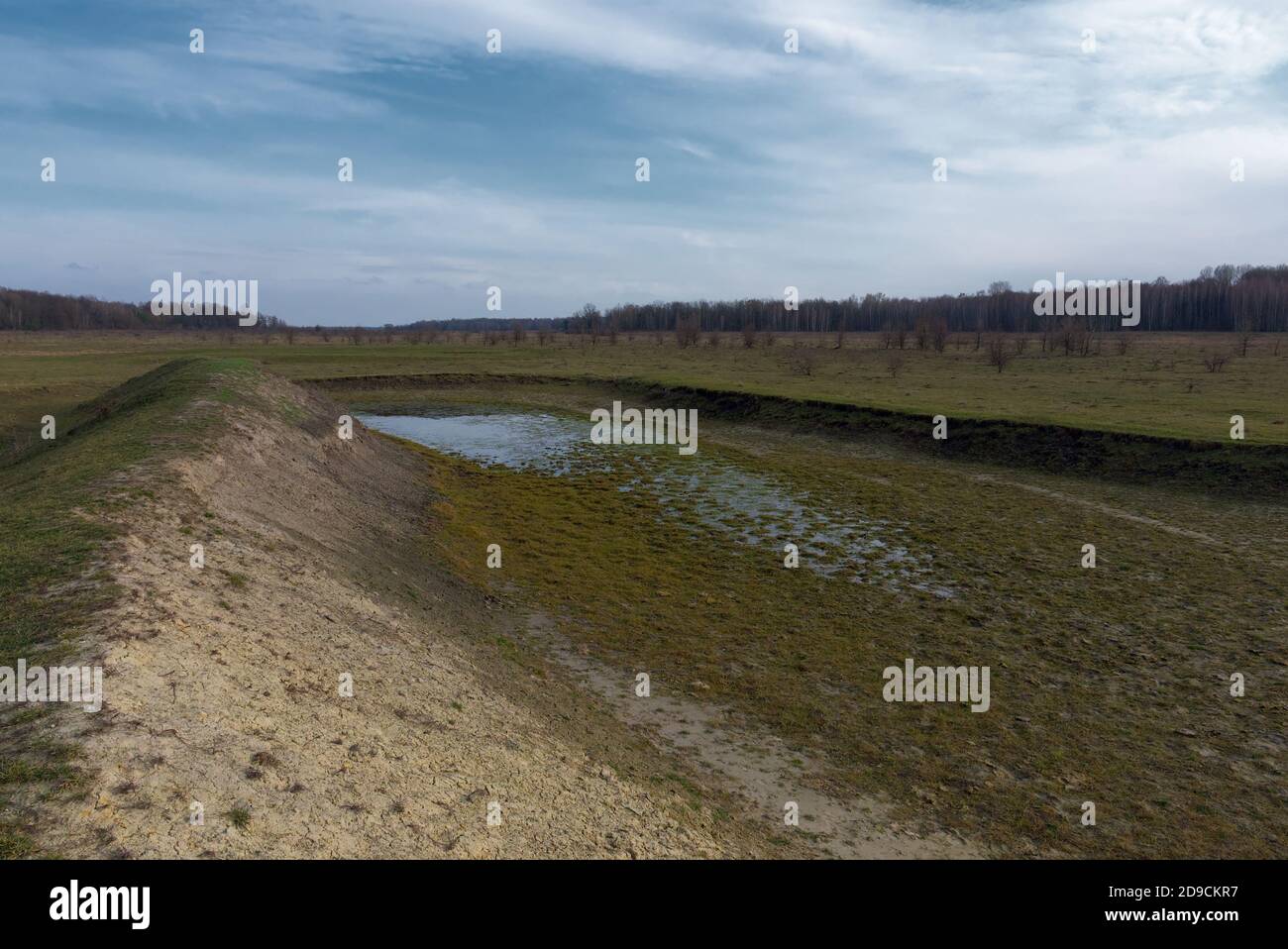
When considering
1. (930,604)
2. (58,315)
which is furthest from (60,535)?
(58,315)

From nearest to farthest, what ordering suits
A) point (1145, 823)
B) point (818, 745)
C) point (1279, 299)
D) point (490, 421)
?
point (1145, 823), point (818, 745), point (490, 421), point (1279, 299)

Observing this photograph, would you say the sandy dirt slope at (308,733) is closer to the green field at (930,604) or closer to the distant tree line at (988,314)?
the green field at (930,604)

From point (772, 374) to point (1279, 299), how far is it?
114313 mm

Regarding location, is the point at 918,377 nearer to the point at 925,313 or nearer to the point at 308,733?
the point at 308,733

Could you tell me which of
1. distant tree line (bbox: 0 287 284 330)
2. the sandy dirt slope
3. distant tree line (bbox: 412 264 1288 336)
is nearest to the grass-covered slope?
the sandy dirt slope

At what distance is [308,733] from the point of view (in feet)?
22.6

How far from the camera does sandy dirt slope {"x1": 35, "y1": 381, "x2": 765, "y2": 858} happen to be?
5.45m

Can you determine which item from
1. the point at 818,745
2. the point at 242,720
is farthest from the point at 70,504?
the point at 818,745

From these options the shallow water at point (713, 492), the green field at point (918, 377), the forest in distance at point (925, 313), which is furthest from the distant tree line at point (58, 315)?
the shallow water at point (713, 492)

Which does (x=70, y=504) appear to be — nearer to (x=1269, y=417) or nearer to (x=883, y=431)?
(x=883, y=431)

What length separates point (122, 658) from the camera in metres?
7.07

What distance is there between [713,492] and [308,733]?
16376mm

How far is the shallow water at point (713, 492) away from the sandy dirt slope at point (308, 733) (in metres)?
7.58
